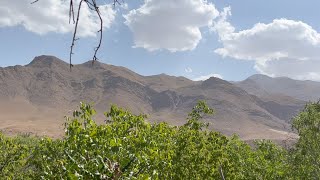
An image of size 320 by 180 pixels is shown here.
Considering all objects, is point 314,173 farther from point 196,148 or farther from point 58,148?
point 58,148

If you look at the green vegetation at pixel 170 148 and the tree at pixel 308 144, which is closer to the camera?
the green vegetation at pixel 170 148

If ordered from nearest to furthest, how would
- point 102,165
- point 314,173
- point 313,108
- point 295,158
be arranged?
1. point 102,165
2. point 314,173
3. point 295,158
4. point 313,108

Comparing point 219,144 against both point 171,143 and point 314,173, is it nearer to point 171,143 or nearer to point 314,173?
point 171,143

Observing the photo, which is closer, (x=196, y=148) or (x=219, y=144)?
(x=196, y=148)

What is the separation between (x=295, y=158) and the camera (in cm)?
4112

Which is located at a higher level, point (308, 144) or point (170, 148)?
point (170, 148)

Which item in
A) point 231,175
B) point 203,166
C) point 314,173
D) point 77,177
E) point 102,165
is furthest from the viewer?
point 314,173

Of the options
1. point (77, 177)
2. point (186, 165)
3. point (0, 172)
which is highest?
point (77, 177)

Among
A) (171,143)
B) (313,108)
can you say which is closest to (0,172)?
(171,143)

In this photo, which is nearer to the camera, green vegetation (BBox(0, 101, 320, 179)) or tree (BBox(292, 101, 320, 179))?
green vegetation (BBox(0, 101, 320, 179))

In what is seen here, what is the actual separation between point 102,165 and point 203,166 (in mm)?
16740

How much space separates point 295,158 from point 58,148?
2620cm

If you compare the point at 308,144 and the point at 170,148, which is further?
the point at 308,144

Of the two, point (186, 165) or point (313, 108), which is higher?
point (313, 108)
